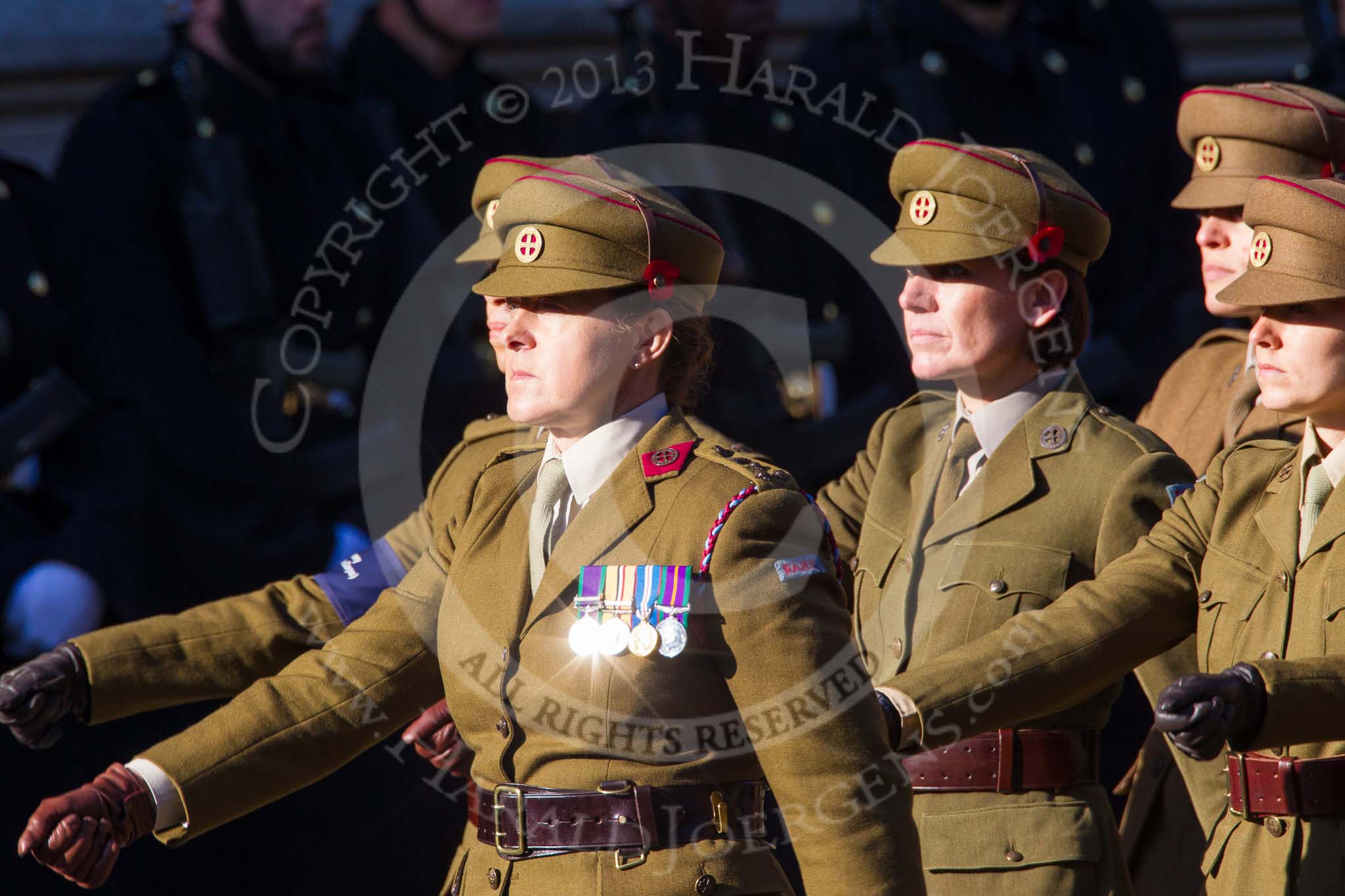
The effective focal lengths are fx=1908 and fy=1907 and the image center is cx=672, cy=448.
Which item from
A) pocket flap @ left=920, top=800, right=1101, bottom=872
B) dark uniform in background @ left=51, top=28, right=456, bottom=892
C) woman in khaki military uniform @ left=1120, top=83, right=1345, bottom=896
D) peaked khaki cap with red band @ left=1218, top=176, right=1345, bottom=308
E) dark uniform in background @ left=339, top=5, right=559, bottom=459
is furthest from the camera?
dark uniform in background @ left=339, top=5, right=559, bottom=459

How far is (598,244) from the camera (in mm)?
2477

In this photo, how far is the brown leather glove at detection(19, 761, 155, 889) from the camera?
2.23 m

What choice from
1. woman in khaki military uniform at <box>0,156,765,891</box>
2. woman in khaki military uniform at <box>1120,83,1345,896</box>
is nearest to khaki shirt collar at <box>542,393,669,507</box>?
woman in khaki military uniform at <box>0,156,765,891</box>

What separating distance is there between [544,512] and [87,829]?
0.69 meters

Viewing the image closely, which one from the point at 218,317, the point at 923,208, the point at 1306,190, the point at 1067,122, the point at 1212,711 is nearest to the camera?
the point at 1212,711

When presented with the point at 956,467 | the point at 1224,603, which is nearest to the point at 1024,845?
the point at 1224,603

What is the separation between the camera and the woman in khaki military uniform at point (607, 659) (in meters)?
2.27

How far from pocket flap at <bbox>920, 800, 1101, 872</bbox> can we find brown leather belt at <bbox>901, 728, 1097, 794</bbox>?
3 centimetres

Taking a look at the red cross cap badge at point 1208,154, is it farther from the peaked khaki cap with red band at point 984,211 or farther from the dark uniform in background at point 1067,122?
the dark uniform in background at point 1067,122

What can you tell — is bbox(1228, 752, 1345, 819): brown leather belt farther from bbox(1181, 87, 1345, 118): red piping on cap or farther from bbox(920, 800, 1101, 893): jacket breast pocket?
bbox(1181, 87, 1345, 118): red piping on cap

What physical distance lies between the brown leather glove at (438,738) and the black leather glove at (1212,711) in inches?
56.4

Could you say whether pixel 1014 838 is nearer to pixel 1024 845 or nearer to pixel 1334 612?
pixel 1024 845

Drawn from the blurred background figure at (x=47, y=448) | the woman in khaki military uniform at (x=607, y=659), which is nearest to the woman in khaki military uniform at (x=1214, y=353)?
the woman in khaki military uniform at (x=607, y=659)

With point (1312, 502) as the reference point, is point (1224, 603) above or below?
below
